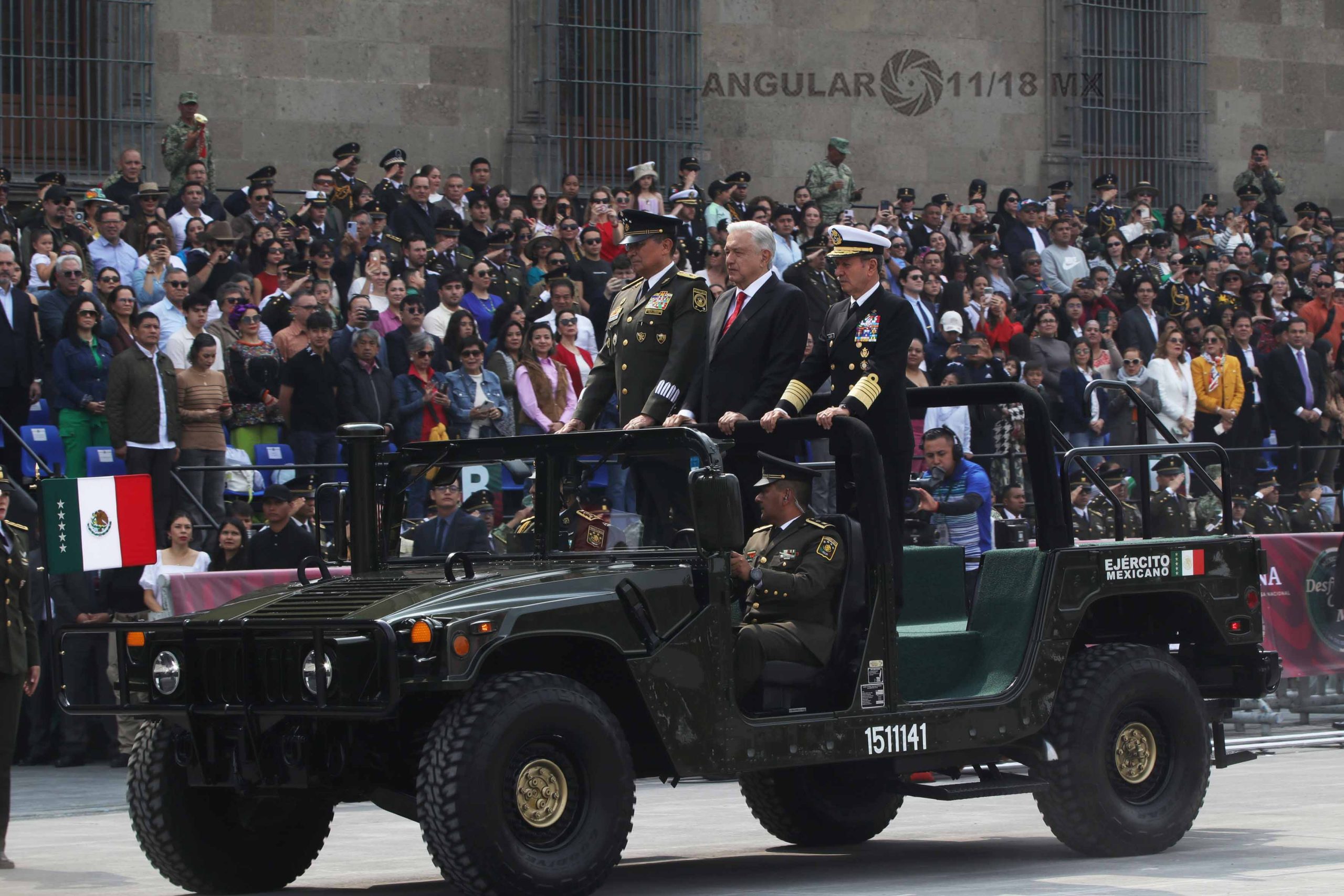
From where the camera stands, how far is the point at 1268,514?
62.1 feet

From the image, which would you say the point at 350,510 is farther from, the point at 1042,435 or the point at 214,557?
the point at 214,557

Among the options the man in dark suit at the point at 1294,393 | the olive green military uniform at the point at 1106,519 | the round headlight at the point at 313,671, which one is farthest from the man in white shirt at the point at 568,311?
the round headlight at the point at 313,671

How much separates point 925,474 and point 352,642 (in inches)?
301

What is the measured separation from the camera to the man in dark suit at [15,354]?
52.9ft

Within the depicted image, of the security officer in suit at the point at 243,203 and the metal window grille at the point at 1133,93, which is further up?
the metal window grille at the point at 1133,93

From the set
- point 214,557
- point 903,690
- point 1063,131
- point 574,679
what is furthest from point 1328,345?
point 574,679

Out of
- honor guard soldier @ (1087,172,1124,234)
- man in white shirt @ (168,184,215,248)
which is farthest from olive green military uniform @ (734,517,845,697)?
honor guard soldier @ (1087,172,1124,234)

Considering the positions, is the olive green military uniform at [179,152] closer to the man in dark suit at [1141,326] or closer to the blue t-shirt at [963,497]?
the blue t-shirt at [963,497]

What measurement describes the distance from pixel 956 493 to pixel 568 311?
5.26 metres

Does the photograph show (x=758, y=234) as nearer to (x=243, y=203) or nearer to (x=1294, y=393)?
(x=243, y=203)

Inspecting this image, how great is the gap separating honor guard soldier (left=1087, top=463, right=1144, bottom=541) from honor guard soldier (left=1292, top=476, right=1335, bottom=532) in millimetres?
2181

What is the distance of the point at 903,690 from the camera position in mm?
9344

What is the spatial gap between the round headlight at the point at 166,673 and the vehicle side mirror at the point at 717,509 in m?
2.10

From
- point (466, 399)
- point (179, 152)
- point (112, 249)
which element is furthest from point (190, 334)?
point (179, 152)
